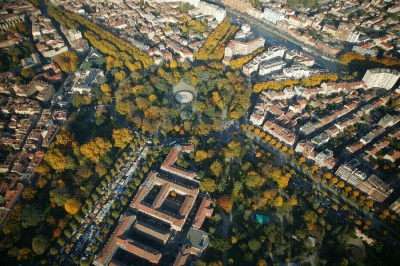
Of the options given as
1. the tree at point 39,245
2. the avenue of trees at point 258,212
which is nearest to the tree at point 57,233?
the tree at point 39,245

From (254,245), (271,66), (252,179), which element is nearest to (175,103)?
(252,179)

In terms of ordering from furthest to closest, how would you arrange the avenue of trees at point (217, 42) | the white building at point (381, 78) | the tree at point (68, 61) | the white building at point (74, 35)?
the white building at point (74, 35), the avenue of trees at point (217, 42), the tree at point (68, 61), the white building at point (381, 78)

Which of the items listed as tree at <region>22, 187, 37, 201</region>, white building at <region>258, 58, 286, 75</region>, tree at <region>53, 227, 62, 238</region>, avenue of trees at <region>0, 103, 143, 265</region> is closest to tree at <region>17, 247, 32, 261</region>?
avenue of trees at <region>0, 103, 143, 265</region>

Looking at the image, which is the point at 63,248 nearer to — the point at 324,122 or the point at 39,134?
the point at 39,134

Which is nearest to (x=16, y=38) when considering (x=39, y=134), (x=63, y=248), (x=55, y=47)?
(x=55, y=47)

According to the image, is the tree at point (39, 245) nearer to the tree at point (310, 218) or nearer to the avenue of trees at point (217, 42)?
the tree at point (310, 218)
